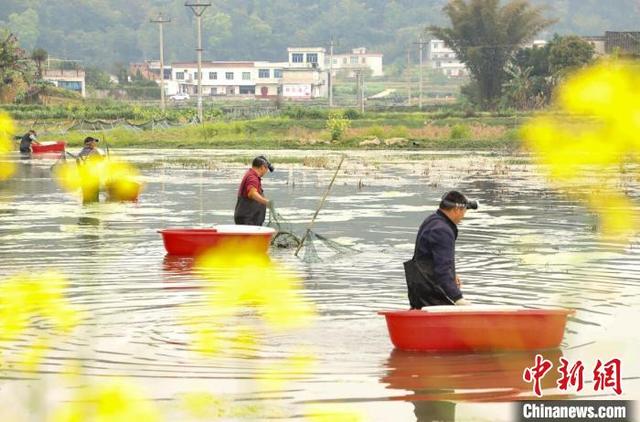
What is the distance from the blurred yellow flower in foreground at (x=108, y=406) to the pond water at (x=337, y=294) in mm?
141

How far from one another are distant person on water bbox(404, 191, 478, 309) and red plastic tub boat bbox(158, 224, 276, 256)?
19.4 ft

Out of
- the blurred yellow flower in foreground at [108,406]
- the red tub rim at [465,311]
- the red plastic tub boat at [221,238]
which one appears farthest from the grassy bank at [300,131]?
the blurred yellow flower in foreground at [108,406]

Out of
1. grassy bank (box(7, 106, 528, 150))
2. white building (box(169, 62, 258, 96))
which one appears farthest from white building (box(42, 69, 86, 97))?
grassy bank (box(7, 106, 528, 150))

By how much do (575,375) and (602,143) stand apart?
29925mm

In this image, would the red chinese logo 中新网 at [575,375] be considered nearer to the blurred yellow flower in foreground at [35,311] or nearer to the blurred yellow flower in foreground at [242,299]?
the blurred yellow flower in foreground at [242,299]

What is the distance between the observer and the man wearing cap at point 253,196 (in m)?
17.2

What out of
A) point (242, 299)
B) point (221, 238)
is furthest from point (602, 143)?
point (242, 299)

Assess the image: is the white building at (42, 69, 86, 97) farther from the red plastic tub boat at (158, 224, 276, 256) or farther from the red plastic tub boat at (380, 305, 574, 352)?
the red plastic tub boat at (380, 305, 574, 352)

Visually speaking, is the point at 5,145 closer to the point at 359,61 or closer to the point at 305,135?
the point at 305,135

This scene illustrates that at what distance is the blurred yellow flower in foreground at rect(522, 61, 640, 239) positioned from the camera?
17.7m

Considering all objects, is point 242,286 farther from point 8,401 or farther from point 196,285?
point 8,401

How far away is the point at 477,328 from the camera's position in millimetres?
10930

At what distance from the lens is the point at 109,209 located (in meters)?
26.1

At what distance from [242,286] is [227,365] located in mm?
4489
